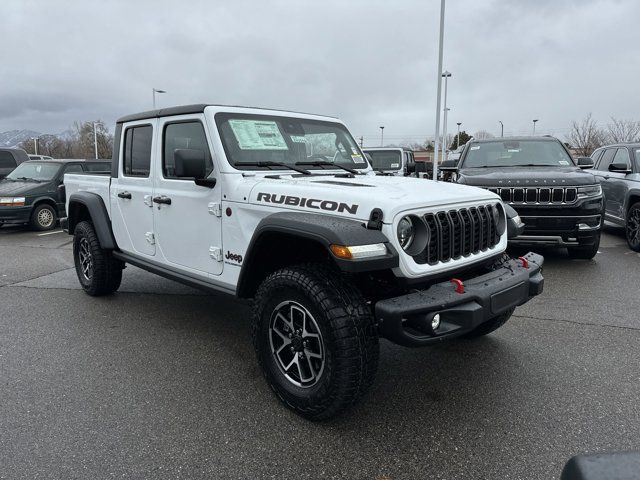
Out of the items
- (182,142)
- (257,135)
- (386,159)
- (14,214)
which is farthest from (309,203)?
(386,159)

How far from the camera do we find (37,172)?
451 inches

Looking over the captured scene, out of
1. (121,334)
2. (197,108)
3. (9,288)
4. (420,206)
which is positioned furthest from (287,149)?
(9,288)

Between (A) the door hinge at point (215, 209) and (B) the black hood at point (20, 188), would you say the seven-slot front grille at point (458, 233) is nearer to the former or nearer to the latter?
(A) the door hinge at point (215, 209)

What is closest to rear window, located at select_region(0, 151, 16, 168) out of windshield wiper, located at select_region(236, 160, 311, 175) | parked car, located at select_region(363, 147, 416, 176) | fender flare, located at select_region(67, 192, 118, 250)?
parked car, located at select_region(363, 147, 416, 176)

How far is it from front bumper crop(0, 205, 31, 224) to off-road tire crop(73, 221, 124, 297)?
238 inches

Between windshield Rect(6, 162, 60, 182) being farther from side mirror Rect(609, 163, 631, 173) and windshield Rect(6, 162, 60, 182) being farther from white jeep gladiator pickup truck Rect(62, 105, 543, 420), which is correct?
side mirror Rect(609, 163, 631, 173)

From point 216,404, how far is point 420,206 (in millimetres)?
1767

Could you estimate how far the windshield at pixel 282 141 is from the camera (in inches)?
145

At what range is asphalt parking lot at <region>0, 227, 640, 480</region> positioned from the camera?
98.4 inches

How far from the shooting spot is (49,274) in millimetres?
6762

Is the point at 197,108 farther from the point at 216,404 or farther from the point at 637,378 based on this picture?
the point at 637,378

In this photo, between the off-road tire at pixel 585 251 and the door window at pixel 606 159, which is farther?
the door window at pixel 606 159

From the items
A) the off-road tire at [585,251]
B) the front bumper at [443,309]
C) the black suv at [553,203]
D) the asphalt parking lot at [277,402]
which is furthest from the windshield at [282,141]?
the off-road tire at [585,251]

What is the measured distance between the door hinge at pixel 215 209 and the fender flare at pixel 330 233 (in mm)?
578
